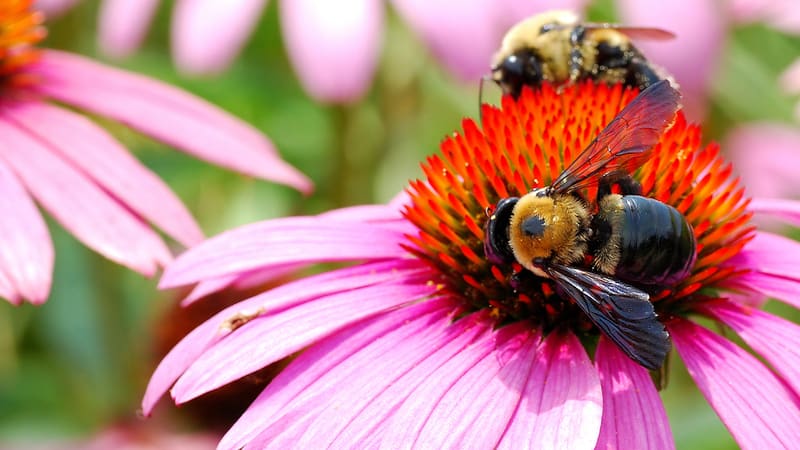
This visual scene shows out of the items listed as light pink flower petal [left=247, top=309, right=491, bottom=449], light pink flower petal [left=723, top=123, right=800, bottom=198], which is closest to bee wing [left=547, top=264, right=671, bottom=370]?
light pink flower petal [left=247, top=309, right=491, bottom=449]

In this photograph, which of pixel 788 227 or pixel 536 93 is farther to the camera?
pixel 788 227

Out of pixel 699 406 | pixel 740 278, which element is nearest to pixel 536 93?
pixel 740 278

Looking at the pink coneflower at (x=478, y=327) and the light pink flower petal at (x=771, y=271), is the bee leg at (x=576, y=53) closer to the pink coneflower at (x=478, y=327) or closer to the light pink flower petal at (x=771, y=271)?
the pink coneflower at (x=478, y=327)

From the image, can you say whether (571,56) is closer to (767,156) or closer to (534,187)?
(534,187)

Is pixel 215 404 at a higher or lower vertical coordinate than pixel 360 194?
lower

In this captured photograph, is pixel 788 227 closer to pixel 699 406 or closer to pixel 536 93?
pixel 699 406

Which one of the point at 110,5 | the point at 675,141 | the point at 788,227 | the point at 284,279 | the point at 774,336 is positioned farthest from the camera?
the point at 788,227

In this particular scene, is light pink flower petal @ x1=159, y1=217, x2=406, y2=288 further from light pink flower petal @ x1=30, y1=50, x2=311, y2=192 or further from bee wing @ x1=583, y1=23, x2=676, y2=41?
bee wing @ x1=583, y1=23, x2=676, y2=41

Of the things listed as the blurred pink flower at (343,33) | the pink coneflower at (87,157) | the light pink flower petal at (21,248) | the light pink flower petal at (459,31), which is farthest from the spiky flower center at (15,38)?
the light pink flower petal at (459,31)
